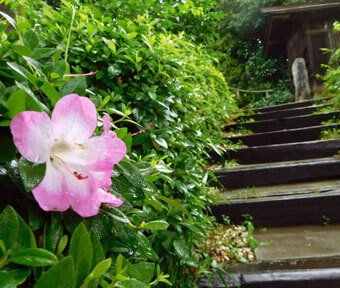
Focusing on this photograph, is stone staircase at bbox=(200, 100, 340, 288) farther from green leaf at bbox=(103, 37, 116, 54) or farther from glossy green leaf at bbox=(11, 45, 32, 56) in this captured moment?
glossy green leaf at bbox=(11, 45, 32, 56)

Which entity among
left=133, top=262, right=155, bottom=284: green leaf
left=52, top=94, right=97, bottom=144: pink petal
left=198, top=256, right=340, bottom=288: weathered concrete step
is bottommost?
left=198, top=256, right=340, bottom=288: weathered concrete step

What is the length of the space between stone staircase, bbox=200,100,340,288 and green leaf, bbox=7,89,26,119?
1487mm

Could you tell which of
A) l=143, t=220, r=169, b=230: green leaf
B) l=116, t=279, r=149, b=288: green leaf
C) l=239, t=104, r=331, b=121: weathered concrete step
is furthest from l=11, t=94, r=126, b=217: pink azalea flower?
l=239, t=104, r=331, b=121: weathered concrete step

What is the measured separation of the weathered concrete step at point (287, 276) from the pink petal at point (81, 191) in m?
1.37

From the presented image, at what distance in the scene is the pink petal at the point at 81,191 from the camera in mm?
368

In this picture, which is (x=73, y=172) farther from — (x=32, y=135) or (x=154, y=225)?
(x=154, y=225)

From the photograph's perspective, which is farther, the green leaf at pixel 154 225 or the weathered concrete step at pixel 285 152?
the weathered concrete step at pixel 285 152

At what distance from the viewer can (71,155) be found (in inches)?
14.7

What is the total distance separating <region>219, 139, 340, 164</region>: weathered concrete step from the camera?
3.23m

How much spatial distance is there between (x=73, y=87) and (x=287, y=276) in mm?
1626

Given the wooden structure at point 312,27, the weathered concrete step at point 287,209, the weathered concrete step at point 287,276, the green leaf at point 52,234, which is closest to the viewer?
the green leaf at point 52,234

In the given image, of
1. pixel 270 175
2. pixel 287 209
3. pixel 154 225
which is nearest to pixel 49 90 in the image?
pixel 154 225

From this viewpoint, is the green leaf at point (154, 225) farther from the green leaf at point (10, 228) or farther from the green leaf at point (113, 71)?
the green leaf at point (113, 71)

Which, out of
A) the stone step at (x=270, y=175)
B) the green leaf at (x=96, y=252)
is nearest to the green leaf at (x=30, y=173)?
the green leaf at (x=96, y=252)
